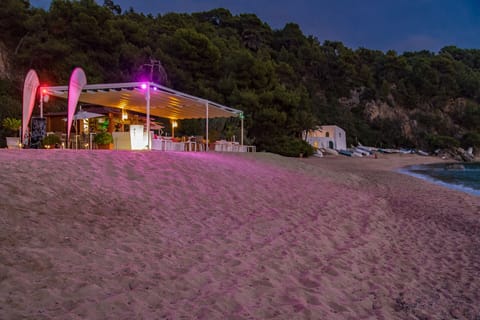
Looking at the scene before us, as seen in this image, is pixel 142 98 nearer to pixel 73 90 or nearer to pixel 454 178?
pixel 73 90

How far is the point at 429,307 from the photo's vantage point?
3.56 metres

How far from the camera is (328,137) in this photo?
44.4 meters

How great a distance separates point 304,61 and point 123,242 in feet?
182

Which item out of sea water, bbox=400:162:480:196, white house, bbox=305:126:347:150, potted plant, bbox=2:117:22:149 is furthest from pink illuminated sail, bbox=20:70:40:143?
white house, bbox=305:126:347:150

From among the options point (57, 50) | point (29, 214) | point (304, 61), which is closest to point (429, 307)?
point (29, 214)

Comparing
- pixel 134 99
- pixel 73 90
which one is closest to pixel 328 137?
pixel 134 99

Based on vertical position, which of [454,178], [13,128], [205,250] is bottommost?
[454,178]

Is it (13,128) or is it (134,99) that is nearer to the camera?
(13,128)

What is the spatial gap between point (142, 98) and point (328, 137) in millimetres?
33915

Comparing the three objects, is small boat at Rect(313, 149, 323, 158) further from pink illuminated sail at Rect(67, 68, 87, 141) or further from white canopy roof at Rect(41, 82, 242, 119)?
pink illuminated sail at Rect(67, 68, 87, 141)

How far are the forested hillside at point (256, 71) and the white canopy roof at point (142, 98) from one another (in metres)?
7.53

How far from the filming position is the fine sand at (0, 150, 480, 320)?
10.0 ft

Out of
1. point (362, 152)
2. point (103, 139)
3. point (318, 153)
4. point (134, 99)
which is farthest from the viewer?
point (362, 152)

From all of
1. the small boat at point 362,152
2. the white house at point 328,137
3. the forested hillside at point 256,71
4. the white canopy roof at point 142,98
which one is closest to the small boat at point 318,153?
the forested hillside at point 256,71
